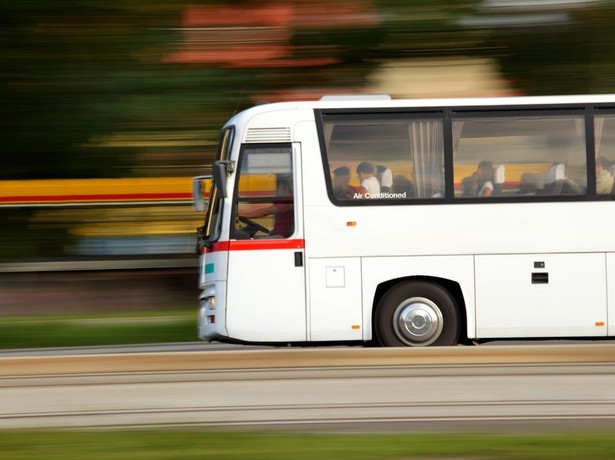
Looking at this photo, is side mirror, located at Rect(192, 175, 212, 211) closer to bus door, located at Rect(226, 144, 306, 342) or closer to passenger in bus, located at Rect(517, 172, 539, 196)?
bus door, located at Rect(226, 144, 306, 342)

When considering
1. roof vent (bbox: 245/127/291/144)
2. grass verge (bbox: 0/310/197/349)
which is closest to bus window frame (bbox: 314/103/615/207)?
roof vent (bbox: 245/127/291/144)

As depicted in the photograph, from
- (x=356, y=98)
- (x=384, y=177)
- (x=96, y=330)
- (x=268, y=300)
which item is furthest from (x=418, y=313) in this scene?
(x=96, y=330)

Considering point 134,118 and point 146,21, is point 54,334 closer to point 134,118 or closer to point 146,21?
point 134,118

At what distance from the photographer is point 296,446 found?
634cm

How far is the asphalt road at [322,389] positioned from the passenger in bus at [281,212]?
5.06 ft

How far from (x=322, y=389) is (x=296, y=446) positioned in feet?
6.79

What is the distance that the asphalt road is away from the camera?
24.1 feet

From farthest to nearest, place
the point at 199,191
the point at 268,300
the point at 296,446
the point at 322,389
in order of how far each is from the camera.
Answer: the point at 199,191 < the point at 268,300 < the point at 322,389 < the point at 296,446

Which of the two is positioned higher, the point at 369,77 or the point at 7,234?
the point at 369,77

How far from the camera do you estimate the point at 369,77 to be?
21531mm

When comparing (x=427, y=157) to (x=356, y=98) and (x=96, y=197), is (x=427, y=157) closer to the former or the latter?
(x=356, y=98)

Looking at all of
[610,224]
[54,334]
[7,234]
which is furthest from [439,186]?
[7,234]

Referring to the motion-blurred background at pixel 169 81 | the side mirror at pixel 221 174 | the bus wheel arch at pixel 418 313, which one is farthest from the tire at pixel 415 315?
the motion-blurred background at pixel 169 81

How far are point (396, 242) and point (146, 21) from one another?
432 inches
